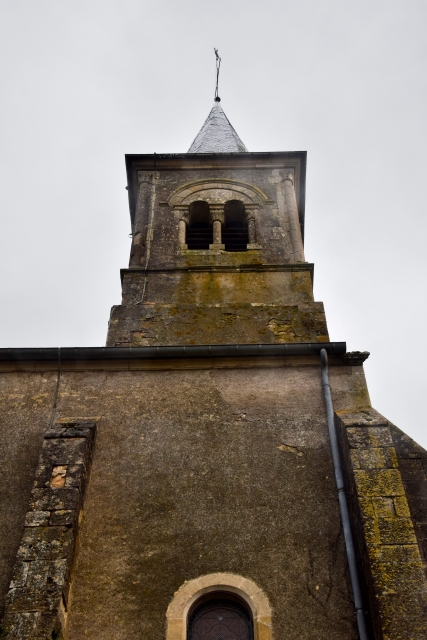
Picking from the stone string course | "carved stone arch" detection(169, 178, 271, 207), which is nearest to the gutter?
the stone string course

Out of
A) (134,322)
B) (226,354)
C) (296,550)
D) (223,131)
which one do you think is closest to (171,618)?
(296,550)

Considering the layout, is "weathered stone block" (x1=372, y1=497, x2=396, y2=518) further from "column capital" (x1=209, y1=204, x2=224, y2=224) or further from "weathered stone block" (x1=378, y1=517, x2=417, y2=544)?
"column capital" (x1=209, y1=204, x2=224, y2=224)

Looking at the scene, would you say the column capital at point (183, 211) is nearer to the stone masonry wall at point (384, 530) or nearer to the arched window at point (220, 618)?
the stone masonry wall at point (384, 530)

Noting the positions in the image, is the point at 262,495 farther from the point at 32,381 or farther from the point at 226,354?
the point at 32,381

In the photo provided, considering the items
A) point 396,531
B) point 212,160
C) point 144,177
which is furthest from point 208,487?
point 212,160

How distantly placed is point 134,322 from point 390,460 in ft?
15.1

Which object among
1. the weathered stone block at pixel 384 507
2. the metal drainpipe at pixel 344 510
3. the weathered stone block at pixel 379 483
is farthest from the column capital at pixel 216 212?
the weathered stone block at pixel 384 507

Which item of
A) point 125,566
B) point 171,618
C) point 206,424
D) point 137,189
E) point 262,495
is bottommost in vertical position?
point 171,618

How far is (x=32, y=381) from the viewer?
9.08 m

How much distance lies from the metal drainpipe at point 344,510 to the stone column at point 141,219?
464 centimetres

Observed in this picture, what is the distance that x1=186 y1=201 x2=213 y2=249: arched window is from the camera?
13531 millimetres

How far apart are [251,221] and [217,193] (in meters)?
1.28

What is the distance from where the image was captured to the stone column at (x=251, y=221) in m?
12.9

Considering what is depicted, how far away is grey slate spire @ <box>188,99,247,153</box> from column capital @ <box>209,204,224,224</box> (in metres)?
3.75
